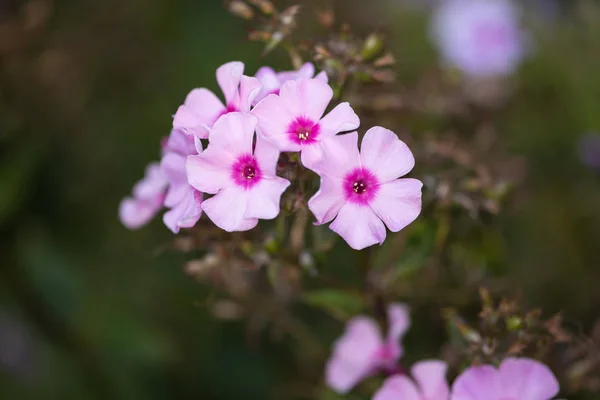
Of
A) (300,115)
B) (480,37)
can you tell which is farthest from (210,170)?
(480,37)

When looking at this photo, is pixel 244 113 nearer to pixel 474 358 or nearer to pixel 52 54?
pixel 474 358

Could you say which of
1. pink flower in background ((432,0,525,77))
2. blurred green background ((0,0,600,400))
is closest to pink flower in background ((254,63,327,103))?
blurred green background ((0,0,600,400))

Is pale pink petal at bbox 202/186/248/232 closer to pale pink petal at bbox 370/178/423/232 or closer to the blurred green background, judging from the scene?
pale pink petal at bbox 370/178/423/232

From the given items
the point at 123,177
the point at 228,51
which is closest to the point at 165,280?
the point at 123,177

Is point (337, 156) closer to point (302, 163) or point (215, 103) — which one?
point (302, 163)

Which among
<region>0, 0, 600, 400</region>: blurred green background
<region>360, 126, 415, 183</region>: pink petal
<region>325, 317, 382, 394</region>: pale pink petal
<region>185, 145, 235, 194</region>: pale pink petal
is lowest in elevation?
<region>325, 317, 382, 394</region>: pale pink petal
